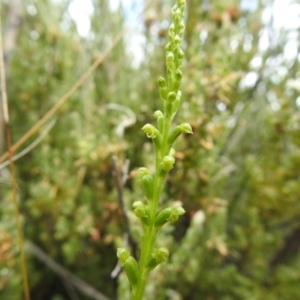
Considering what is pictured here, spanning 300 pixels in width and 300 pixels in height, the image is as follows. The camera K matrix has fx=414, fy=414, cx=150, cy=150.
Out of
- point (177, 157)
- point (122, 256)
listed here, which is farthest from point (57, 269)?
point (122, 256)

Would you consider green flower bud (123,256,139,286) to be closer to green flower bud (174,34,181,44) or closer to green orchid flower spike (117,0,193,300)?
green orchid flower spike (117,0,193,300)

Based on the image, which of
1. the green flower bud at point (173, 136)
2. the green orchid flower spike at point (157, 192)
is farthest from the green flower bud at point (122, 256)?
the green flower bud at point (173, 136)

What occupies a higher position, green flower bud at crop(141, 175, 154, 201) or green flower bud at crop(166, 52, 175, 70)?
green flower bud at crop(166, 52, 175, 70)

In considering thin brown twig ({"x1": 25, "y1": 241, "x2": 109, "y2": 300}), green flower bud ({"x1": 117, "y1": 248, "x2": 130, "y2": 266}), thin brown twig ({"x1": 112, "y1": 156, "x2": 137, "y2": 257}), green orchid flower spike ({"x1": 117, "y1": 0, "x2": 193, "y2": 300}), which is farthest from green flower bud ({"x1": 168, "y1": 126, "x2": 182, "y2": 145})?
thin brown twig ({"x1": 25, "y1": 241, "x2": 109, "y2": 300})

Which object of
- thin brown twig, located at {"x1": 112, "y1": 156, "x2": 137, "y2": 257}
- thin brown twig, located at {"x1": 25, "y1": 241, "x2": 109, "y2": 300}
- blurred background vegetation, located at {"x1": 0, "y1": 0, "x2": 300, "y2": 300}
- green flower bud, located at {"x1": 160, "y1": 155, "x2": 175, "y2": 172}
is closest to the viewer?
green flower bud, located at {"x1": 160, "y1": 155, "x2": 175, "y2": 172}

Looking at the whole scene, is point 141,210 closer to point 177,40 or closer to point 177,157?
point 177,40

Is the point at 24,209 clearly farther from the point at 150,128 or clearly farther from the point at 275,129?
the point at 150,128

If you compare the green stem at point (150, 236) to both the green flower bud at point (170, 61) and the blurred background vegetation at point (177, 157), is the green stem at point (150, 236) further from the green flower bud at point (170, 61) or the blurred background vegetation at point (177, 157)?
the blurred background vegetation at point (177, 157)

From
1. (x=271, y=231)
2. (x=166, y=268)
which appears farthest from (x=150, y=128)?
(x=271, y=231)
